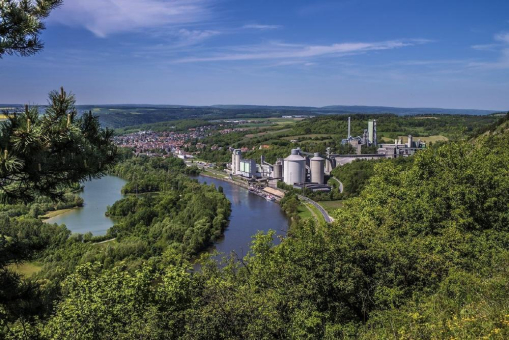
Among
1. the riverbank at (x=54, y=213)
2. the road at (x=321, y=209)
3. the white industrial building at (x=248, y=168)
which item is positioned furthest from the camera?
the white industrial building at (x=248, y=168)

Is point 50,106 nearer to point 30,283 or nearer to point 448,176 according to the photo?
point 30,283

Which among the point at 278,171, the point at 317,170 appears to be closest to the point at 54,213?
the point at 278,171

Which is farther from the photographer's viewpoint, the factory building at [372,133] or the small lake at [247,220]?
the factory building at [372,133]

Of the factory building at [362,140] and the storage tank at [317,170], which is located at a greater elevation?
the factory building at [362,140]

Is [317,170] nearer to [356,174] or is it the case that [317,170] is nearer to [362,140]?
[356,174]

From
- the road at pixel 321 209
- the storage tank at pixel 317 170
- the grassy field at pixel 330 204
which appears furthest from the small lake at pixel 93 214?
the storage tank at pixel 317 170

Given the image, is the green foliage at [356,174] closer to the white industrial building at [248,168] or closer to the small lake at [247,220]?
the small lake at [247,220]

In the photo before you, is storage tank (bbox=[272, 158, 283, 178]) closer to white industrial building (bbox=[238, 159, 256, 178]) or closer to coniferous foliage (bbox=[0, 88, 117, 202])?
white industrial building (bbox=[238, 159, 256, 178])

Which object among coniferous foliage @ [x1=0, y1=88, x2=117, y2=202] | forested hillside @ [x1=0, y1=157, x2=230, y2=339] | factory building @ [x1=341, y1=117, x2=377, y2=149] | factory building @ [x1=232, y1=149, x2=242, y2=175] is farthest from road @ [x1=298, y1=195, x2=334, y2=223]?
coniferous foliage @ [x1=0, y1=88, x2=117, y2=202]
